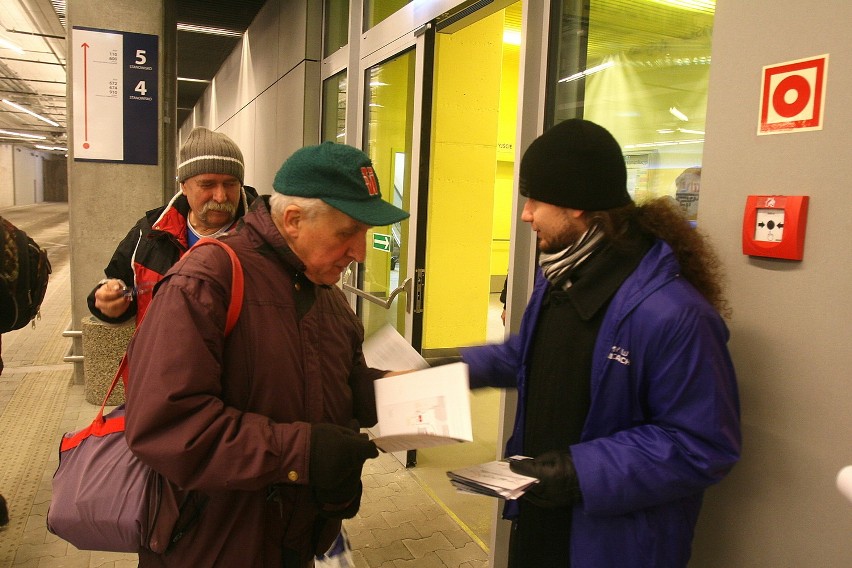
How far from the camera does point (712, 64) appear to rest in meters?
1.64

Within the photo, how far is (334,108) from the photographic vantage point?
17.9 ft

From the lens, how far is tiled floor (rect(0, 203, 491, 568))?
3072mm

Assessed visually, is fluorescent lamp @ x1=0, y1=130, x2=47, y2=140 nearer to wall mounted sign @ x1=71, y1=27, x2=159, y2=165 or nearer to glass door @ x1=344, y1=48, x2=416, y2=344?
wall mounted sign @ x1=71, y1=27, x2=159, y2=165

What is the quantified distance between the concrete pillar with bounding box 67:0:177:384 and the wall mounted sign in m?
0.05

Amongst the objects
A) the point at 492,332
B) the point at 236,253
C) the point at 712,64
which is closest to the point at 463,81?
the point at 492,332

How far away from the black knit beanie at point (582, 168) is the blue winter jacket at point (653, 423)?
18cm

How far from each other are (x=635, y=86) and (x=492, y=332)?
6.46m

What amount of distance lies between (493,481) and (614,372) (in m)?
0.37

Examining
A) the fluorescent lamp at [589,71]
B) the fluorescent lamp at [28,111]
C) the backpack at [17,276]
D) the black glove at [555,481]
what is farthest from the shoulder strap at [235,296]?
the fluorescent lamp at [28,111]

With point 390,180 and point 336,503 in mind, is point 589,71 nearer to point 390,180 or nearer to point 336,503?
point 336,503

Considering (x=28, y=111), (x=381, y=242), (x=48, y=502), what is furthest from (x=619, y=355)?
(x=28, y=111)

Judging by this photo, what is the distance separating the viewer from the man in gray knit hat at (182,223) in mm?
2490

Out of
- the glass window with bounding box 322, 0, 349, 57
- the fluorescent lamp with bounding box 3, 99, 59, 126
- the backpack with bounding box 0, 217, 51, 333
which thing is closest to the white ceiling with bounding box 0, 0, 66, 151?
the fluorescent lamp with bounding box 3, 99, 59, 126

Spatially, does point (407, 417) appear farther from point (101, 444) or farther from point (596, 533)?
point (101, 444)
